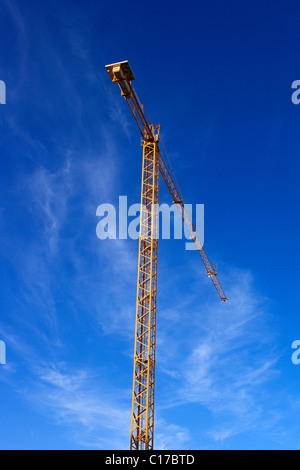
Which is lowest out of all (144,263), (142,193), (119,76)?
(144,263)

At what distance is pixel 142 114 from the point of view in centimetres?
5134

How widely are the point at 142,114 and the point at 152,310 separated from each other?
878 inches

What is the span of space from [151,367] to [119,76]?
2924 centimetres
